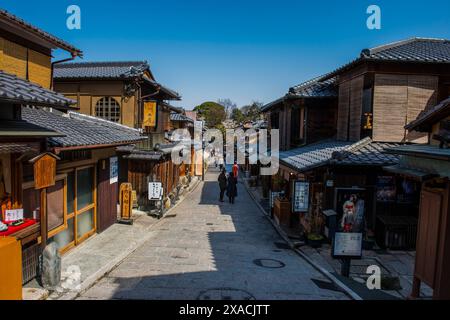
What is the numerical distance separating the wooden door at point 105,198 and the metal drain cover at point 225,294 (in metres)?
7.73

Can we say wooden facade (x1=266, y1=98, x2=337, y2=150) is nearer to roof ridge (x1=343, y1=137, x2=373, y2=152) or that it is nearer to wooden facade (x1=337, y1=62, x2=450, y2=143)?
wooden facade (x1=337, y1=62, x2=450, y2=143)

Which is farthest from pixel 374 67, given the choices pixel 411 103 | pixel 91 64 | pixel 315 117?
pixel 91 64

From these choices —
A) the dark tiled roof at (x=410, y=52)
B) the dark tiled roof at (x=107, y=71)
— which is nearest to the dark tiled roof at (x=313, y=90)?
the dark tiled roof at (x=410, y=52)

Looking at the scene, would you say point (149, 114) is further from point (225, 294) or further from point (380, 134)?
point (225, 294)

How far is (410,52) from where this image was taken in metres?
15.4

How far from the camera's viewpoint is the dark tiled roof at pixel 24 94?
6.43 metres

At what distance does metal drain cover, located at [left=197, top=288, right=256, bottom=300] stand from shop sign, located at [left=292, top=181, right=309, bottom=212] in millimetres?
6927

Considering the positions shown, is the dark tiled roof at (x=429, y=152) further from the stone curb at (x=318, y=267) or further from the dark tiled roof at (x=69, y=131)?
the dark tiled roof at (x=69, y=131)

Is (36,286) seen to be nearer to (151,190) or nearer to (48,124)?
(48,124)

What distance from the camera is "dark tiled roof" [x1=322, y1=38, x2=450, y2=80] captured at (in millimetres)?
14273

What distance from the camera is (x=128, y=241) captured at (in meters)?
13.3

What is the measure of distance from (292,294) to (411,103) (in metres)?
10.9

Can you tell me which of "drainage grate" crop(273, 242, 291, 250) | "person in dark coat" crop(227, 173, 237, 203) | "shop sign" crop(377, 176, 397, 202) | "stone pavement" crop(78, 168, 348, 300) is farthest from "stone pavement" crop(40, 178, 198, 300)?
"shop sign" crop(377, 176, 397, 202)
